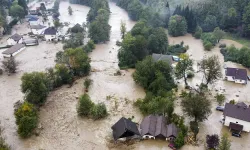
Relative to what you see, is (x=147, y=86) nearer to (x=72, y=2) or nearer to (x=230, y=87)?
(x=230, y=87)

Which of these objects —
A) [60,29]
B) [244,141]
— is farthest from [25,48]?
[244,141]

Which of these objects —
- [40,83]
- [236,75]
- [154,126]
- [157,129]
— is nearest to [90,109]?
[40,83]

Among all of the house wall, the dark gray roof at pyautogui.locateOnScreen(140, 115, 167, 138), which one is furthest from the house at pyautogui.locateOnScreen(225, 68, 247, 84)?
the dark gray roof at pyautogui.locateOnScreen(140, 115, 167, 138)

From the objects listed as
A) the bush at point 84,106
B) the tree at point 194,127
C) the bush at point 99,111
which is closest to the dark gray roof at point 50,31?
the bush at point 84,106

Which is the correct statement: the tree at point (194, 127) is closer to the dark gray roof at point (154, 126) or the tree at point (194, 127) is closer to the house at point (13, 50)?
the dark gray roof at point (154, 126)

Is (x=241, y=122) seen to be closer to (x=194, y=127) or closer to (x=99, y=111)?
(x=194, y=127)

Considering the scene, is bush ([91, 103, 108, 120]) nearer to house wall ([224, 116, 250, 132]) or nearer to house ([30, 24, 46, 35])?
house wall ([224, 116, 250, 132])

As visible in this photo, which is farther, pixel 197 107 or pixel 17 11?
pixel 17 11
